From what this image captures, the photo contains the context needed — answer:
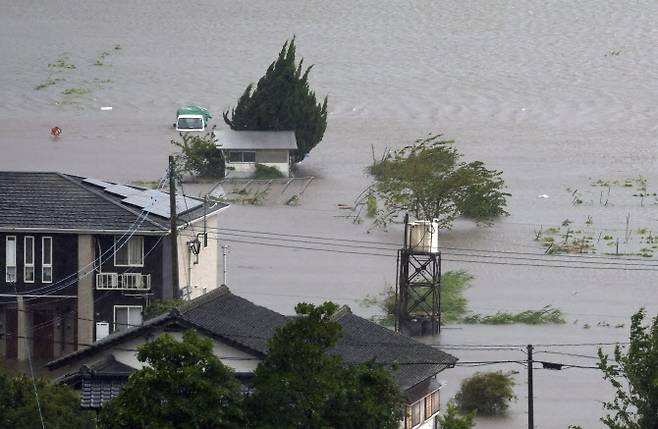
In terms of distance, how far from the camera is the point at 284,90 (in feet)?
138

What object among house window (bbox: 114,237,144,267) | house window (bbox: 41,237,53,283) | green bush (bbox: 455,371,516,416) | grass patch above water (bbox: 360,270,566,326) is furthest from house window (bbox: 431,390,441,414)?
grass patch above water (bbox: 360,270,566,326)

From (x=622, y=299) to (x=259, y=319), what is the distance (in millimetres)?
13308

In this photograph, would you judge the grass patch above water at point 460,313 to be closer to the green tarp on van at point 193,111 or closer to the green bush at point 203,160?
the green bush at point 203,160

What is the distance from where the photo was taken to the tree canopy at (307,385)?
11.4 meters

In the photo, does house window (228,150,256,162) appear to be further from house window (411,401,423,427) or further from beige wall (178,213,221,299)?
house window (411,401,423,427)

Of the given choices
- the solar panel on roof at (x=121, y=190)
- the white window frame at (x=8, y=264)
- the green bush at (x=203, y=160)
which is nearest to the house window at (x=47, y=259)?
the white window frame at (x=8, y=264)

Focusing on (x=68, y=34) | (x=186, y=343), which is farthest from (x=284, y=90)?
(x=186, y=343)

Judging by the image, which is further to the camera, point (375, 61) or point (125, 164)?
point (375, 61)

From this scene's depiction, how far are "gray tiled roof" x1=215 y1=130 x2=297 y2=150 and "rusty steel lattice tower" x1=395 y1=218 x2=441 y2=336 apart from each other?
1568 centimetres

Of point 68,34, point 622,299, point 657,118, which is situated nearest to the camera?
point 622,299

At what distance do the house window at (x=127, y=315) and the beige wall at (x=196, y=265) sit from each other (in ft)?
2.79

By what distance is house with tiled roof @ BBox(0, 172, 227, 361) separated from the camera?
21.2 meters

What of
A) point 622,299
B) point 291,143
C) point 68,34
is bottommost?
point 622,299

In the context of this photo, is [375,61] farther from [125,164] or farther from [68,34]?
[125,164]
